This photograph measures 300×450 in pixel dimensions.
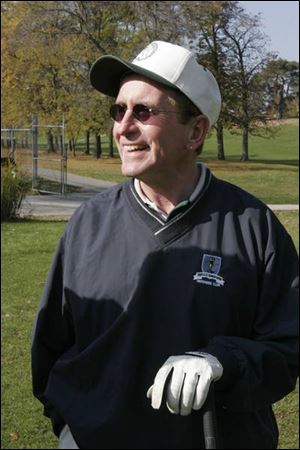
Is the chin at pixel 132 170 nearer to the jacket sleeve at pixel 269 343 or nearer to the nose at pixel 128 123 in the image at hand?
the nose at pixel 128 123

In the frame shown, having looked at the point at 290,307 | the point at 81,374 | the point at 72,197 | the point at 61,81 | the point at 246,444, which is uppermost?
the point at 61,81

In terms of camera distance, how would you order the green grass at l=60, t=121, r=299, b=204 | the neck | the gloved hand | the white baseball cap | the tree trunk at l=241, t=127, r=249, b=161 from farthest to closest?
the green grass at l=60, t=121, r=299, b=204
the tree trunk at l=241, t=127, r=249, b=161
the neck
the white baseball cap
the gloved hand

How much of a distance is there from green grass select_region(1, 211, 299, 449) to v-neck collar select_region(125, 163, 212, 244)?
71.8 inches

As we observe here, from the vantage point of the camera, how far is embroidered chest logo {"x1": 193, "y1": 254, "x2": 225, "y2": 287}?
1.55 metres

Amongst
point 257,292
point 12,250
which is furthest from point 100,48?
point 12,250

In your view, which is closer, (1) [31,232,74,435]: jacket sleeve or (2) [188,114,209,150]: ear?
(2) [188,114,209,150]: ear

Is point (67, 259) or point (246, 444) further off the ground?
point (67, 259)

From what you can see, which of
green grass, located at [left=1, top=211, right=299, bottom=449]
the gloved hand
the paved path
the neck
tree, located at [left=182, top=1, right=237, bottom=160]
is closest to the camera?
the gloved hand

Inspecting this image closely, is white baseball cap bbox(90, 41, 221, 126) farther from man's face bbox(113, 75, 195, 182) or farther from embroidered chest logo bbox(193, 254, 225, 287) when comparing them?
embroidered chest logo bbox(193, 254, 225, 287)

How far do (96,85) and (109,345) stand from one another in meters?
0.57

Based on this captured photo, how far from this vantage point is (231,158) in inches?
91.4

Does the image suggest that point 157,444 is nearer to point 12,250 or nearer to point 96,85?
point 96,85

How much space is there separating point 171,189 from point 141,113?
7.9 inches

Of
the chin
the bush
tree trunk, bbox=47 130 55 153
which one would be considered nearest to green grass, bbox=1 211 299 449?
the bush
